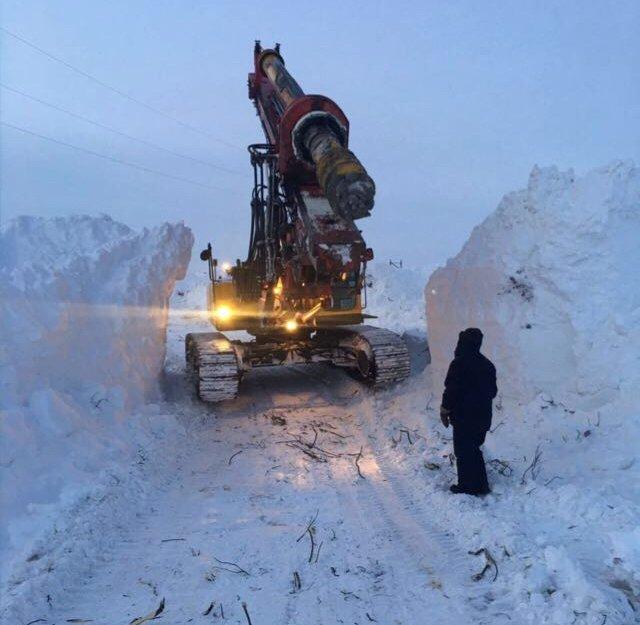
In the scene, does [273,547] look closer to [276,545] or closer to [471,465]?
[276,545]

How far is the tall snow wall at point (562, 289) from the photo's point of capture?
6.32m

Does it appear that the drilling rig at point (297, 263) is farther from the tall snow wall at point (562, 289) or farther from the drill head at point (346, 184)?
the tall snow wall at point (562, 289)

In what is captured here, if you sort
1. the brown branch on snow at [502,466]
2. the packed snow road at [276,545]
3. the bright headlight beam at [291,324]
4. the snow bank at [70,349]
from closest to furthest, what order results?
the packed snow road at [276,545], the snow bank at [70,349], the brown branch on snow at [502,466], the bright headlight beam at [291,324]

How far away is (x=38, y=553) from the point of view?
418 cm

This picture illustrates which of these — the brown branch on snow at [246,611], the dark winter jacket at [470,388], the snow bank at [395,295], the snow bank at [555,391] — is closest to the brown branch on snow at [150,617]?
the brown branch on snow at [246,611]

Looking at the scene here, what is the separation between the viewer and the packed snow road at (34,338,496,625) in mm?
3715

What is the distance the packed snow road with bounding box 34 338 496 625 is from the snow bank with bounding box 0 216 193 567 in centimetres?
76

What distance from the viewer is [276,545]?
4574 millimetres

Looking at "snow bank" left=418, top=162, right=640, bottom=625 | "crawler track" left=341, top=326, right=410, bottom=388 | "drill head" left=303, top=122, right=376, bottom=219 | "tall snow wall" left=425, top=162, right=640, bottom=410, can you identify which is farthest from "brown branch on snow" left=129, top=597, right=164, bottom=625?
"crawler track" left=341, top=326, right=410, bottom=388

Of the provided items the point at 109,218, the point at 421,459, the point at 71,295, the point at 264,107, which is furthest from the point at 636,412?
the point at 109,218

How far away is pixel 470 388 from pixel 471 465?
2.51 feet

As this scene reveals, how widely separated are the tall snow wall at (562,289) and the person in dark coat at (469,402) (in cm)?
154

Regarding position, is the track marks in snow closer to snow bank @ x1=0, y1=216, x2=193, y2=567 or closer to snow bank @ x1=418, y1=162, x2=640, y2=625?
snow bank @ x1=418, y1=162, x2=640, y2=625

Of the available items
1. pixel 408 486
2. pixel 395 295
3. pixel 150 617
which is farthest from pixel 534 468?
pixel 395 295
